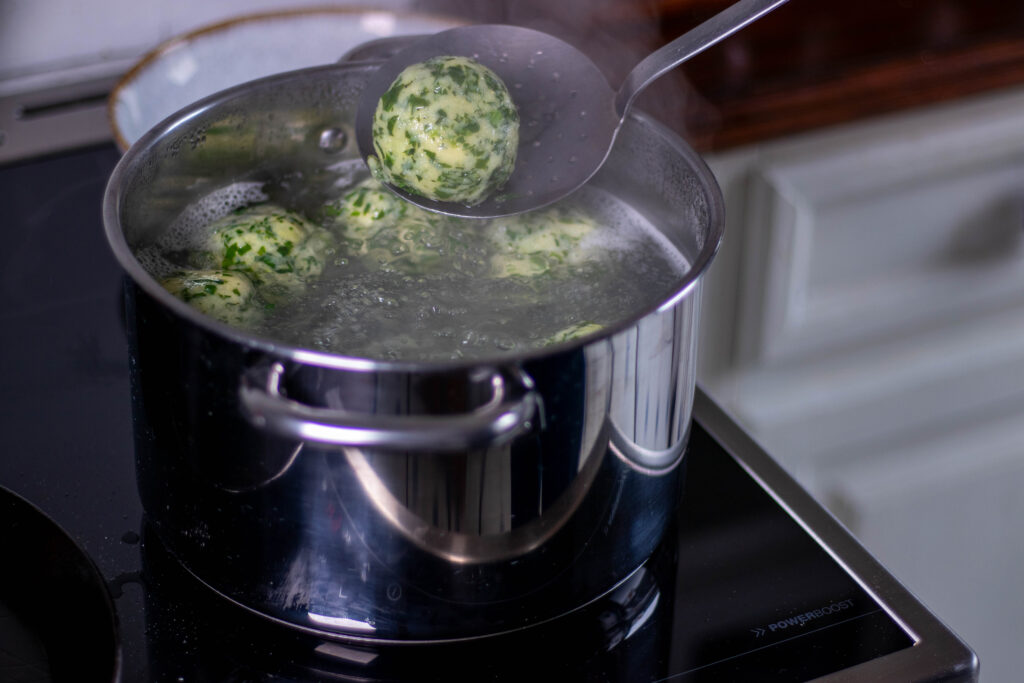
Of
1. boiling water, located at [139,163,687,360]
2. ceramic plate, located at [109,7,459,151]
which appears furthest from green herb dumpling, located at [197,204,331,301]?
ceramic plate, located at [109,7,459,151]

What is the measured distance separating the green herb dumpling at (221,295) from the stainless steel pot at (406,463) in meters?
0.05

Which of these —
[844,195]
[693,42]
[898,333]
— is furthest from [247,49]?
[898,333]

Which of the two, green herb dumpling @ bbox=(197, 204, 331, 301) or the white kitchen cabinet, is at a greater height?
green herb dumpling @ bbox=(197, 204, 331, 301)

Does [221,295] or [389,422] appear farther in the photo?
[221,295]

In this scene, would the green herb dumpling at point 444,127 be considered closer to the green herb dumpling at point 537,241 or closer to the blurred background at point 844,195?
the green herb dumpling at point 537,241

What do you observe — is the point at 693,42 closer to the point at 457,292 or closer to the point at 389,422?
the point at 457,292

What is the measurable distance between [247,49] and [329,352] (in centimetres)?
52

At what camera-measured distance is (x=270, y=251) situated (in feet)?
2.02

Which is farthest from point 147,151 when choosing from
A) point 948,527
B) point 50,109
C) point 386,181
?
point 948,527

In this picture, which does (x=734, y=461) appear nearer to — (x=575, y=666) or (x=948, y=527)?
(x=575, y=666)

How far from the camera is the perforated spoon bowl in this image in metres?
0.65

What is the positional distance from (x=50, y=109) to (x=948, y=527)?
3.28 ft

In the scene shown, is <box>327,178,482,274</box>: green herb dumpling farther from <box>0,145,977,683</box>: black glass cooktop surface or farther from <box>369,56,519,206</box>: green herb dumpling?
<box>0,145,977,683</box>: black glass cooktop surface

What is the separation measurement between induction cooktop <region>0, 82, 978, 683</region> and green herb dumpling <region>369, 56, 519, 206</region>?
0.68ft
